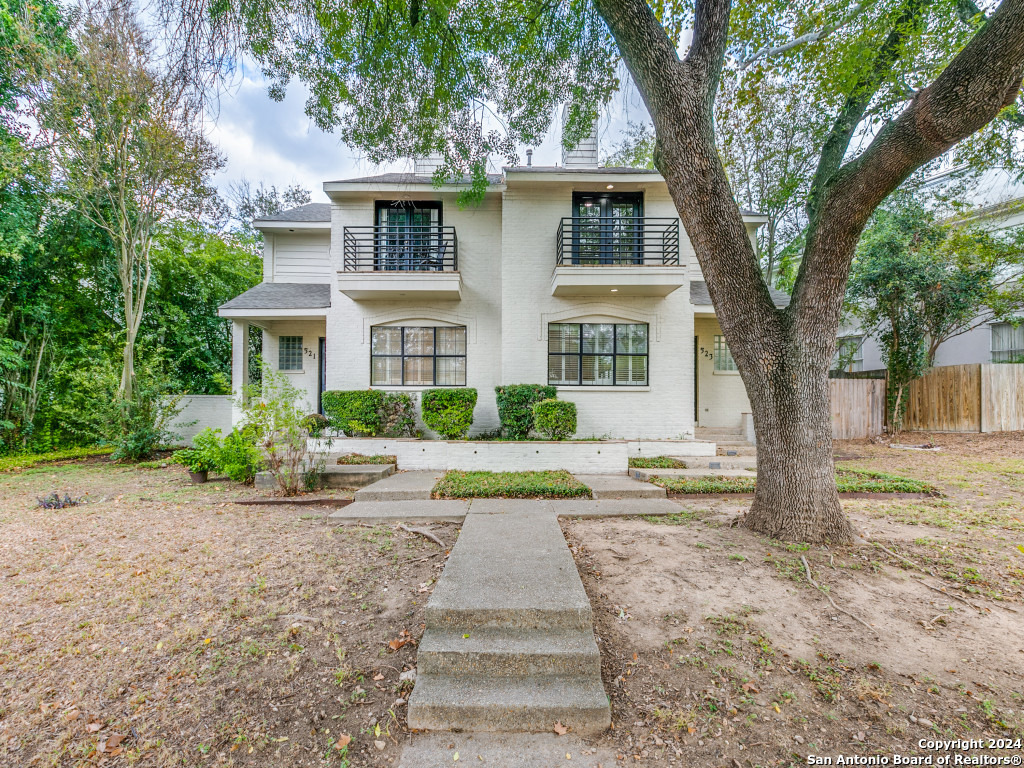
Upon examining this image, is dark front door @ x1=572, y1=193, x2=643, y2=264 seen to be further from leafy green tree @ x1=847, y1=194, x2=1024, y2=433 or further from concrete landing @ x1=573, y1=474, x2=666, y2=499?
leafy green tree @ x1=847, y1=194, x2=1024, y2=433

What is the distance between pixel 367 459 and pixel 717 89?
802 cm

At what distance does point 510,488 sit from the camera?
586 cm

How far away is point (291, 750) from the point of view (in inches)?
72.4

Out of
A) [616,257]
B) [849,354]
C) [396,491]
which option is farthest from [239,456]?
[849,354]

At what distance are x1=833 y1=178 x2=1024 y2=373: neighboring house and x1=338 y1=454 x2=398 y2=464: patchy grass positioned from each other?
13.0 metres

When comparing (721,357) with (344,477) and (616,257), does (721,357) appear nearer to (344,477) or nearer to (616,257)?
(616,257)

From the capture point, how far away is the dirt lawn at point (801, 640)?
6.19ft

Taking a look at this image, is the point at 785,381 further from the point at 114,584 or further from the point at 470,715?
the point at 114,584

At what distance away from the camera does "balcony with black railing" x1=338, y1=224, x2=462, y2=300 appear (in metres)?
9.19

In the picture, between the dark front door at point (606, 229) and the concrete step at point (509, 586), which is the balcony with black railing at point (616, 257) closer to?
the dark front door at point (606, 229)

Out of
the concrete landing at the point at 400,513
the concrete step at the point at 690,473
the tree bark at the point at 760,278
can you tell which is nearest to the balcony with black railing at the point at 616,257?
the concrete step at the point at 690,473

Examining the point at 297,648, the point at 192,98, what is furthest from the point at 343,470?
the point at 192,98

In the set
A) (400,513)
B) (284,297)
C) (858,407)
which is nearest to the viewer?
(400,513)

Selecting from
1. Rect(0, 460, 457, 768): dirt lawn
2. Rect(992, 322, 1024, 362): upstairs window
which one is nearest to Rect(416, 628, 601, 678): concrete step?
Rect(0, 460, 457, 768): dirt lawn
